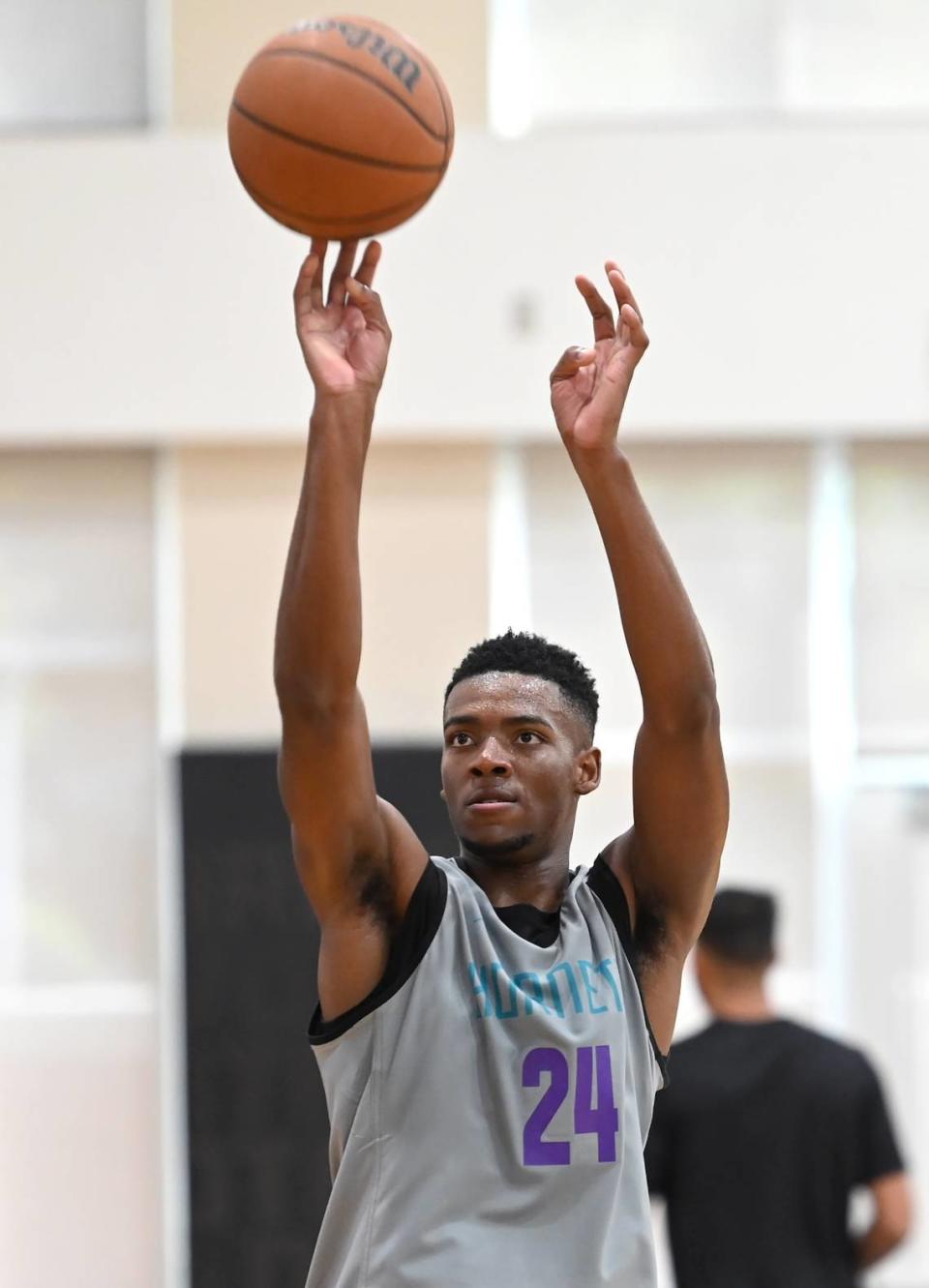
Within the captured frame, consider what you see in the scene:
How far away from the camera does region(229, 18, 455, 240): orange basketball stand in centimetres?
229

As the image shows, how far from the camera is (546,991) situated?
6.44ft

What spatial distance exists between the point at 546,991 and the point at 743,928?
64.9 inches

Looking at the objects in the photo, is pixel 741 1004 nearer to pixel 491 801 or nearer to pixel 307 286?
pixel 491 801

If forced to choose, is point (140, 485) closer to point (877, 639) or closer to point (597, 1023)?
point (877, 639)

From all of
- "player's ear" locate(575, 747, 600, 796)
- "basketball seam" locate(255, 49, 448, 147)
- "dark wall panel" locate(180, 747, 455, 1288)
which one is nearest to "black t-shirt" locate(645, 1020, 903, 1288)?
"player's ear" locate(575, 747, 600, 796)

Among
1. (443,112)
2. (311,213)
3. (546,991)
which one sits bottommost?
(546,991)

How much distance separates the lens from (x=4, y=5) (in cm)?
627

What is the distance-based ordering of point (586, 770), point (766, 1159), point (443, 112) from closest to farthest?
point (586, 770) → point (443, 112) → point (766, 1159)

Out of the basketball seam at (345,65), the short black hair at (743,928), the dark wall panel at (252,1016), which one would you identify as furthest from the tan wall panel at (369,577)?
the basketball seam at (345,65)

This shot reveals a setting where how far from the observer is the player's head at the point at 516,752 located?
79.3 inches

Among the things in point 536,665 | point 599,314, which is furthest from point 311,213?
point 536,665

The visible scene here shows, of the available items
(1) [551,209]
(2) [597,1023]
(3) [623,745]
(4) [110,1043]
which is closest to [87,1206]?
(4) [110,1043]

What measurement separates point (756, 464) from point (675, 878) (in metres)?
4.10

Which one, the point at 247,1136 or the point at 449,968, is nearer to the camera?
the point at 449,968
